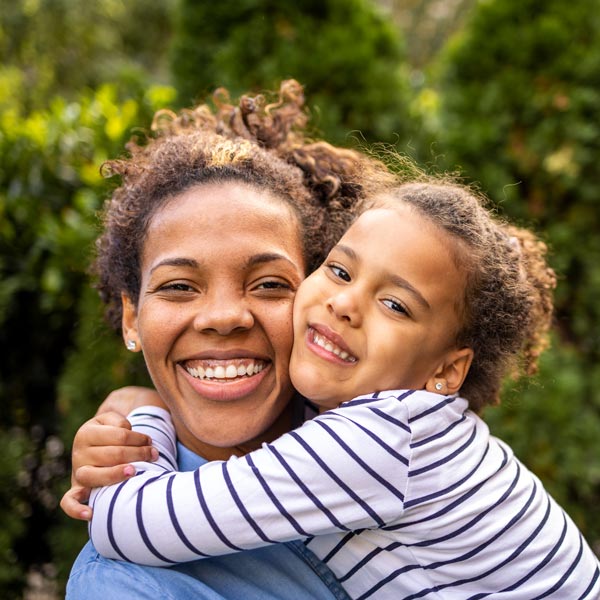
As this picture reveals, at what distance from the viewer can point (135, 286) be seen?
2.24 m

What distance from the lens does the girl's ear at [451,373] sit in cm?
204

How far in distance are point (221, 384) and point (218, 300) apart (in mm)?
229

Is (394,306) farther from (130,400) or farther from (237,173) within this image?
(130,400)

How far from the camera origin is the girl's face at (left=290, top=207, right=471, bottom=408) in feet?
6.31

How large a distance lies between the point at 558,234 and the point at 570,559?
2269mm

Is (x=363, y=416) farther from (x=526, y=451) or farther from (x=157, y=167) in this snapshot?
(x=526, y=451)

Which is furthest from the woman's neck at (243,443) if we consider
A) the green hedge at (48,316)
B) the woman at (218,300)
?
the green hedge at (48,316)

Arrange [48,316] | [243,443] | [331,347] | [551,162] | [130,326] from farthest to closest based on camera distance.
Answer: [551,162] → [48,316] → [130,326] → [243,443] → [331,347]

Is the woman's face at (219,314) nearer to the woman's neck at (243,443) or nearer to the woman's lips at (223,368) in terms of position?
the woman's lips at (223,368)

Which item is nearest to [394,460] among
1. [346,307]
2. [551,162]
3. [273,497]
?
[273,497]

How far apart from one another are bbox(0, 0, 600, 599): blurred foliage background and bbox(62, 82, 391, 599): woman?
134 cm

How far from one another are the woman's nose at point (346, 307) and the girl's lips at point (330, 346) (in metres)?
0.05

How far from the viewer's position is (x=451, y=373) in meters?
2.09

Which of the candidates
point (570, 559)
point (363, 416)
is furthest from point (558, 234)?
point (363, 416)
